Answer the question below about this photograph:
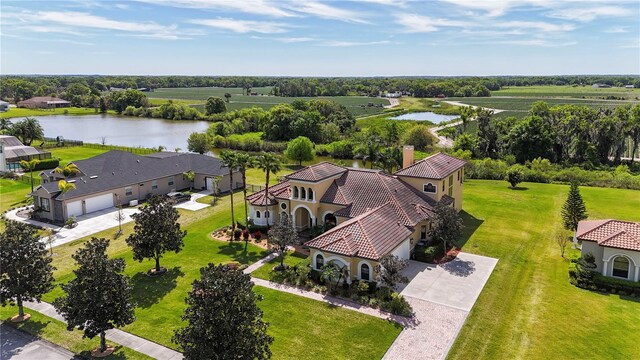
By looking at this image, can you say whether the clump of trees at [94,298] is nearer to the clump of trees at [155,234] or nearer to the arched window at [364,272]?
the clump of trees at [155,234]

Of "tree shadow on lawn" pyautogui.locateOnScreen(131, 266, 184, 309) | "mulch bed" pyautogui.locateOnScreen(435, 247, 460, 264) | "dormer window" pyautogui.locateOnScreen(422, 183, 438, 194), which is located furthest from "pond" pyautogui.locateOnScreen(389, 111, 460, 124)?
"tree shadow on lawn" pyautogui.locateOnScreen(131, 266, 184, 309)

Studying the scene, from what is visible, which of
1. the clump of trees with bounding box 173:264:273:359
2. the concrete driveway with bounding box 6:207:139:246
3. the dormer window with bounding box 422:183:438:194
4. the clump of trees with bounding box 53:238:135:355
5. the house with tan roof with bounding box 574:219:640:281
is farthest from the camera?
the dormer window with bounding box 422:183:438:194

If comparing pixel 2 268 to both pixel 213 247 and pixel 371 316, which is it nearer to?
pixel 213 247

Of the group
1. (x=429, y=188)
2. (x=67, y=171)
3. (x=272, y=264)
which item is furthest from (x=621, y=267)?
(x=67, y=171)

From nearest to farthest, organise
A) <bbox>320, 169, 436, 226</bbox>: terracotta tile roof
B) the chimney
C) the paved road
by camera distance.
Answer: the paved road → <bbox>320, 169, 436, 226</bbox>: terracotta tile roof → the chimney

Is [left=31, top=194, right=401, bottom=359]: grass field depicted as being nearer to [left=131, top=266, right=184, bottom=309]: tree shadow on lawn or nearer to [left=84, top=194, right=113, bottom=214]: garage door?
[left=131, top=266, right=184, bottom=309]: tree shadow on lawn

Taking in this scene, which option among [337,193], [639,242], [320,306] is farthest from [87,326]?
[639,242]
